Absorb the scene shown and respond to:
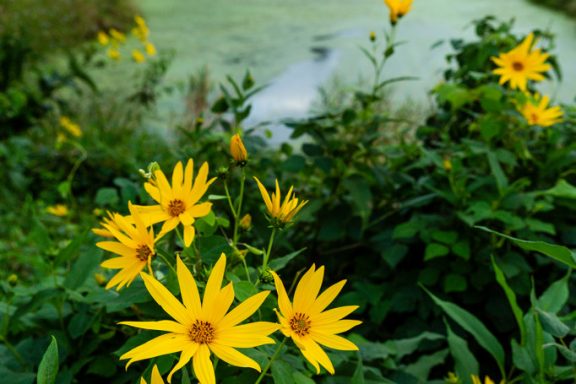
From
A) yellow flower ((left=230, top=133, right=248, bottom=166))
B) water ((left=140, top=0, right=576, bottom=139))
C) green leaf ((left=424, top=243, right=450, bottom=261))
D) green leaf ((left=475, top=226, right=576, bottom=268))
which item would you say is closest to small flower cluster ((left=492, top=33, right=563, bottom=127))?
green leaf ((left=424, top=243, right=450, bottom=261))

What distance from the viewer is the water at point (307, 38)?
4.21 meters

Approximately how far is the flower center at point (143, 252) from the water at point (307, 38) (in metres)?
3.03

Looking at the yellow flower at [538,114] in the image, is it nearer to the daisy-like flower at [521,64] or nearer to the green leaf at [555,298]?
the daisy-like flower at [521,64]

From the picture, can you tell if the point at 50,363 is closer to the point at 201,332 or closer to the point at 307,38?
the point at 201,332

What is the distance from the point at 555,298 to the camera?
3.33ft

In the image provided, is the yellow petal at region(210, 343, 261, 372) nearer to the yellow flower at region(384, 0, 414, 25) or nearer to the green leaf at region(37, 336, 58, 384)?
the green leaf at region(37, 336, 58, 384)

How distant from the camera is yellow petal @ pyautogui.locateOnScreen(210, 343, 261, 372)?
559 millimetres

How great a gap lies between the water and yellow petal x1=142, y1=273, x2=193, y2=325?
3.14m

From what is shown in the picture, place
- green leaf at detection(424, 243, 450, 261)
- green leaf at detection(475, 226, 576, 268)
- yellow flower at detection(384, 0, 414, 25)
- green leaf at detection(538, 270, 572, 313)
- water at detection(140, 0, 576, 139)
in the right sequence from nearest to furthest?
1. green leaf at detection(475, 226, 576, 268)
2. green leaf at detection(538, 270, 572, 313)
3. green leaf at detection(424, 243, 450, 261)
4. yellow flower at detection(384, 0, 414, 25)
5. water at detection(140, 0, 576, 139)

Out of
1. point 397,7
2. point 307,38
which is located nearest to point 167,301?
point 397,7

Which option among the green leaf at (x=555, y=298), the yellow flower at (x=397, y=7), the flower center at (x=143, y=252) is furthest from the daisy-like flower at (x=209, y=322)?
the yellow flower at (x=397, y=7)

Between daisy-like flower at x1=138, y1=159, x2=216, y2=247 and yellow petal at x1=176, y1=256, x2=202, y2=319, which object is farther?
daisy-like flower at x1=138, y1=159, x2=216, y2=247

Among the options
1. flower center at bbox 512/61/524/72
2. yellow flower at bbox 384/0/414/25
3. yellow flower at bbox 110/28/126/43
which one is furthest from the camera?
yellow flower at bbox 110/28/126/43

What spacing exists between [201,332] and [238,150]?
237 mm
